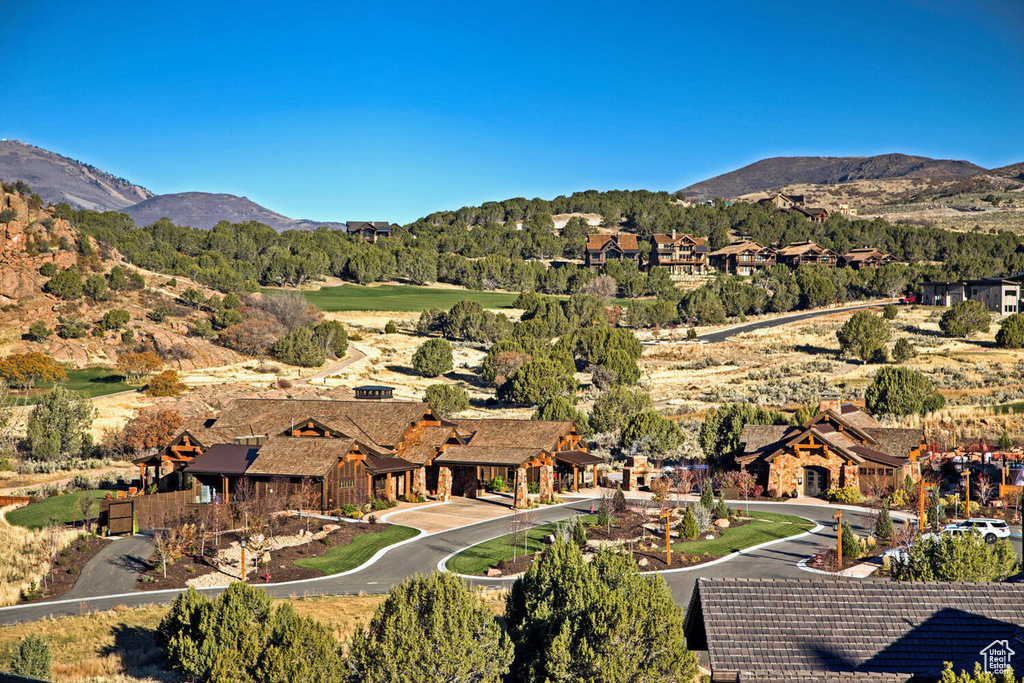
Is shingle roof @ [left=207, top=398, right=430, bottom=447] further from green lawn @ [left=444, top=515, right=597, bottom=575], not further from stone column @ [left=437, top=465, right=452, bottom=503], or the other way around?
green lawn @ [left=444, top=515, right=597, bottom=575]

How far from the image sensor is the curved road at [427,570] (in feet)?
97.1

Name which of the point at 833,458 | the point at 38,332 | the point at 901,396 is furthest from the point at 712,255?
the point at 833,458

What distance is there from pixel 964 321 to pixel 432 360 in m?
63.0

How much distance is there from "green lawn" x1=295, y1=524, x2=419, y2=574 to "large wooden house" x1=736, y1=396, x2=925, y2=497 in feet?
74.5

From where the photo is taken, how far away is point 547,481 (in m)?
50.7

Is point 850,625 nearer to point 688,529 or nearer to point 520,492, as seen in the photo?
point 688,529

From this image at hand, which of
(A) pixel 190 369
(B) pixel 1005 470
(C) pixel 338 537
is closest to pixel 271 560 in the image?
(C) pixel 338 537

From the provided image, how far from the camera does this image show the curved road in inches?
1166

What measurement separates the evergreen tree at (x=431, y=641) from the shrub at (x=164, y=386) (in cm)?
5882

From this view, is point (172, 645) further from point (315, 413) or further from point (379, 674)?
point (315, 413)

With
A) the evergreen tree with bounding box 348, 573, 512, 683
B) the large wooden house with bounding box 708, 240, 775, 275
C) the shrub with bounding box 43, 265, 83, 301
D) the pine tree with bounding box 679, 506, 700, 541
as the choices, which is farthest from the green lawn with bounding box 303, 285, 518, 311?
the evergreen tree with bounding box 348, 573, 512, 683

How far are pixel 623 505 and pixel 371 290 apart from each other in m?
104

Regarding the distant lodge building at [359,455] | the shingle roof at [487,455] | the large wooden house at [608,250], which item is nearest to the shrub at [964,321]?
the distant lodge building at [359,455]

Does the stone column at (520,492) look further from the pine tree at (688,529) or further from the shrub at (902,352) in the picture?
the shrub at (902,352)
